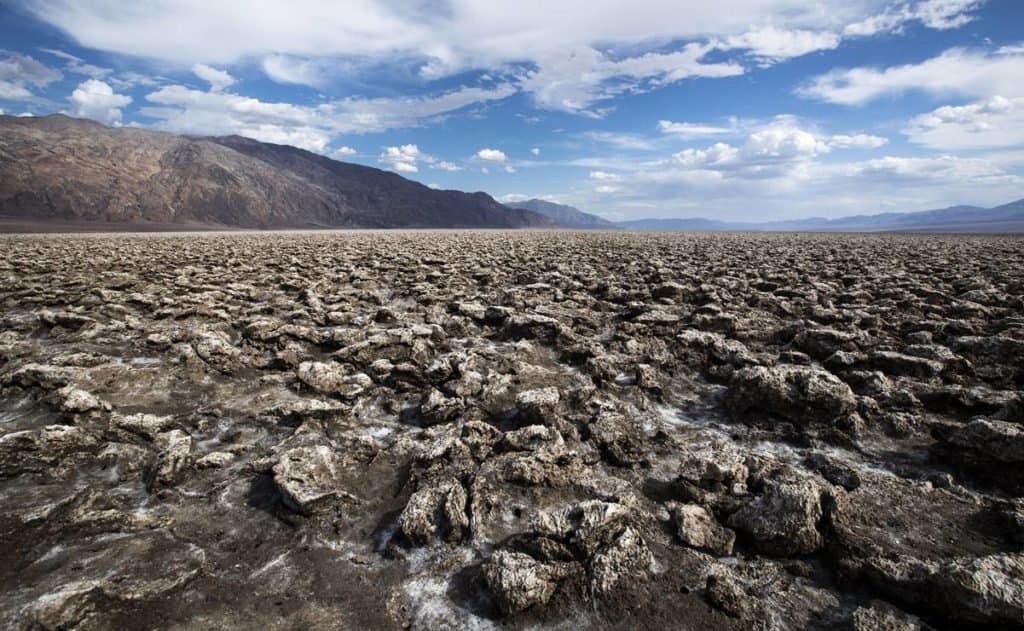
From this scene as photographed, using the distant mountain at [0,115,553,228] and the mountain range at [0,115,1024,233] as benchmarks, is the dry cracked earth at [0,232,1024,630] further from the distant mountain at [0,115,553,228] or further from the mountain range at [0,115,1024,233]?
the distant mountain at [0,115,553,228]

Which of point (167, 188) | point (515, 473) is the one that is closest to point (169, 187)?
point (167, 188)

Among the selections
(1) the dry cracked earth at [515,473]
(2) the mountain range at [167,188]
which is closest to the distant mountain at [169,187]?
(2) the mountain range at [167,188]

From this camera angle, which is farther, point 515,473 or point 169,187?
point 169,187

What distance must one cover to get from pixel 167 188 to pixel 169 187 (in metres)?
0.79

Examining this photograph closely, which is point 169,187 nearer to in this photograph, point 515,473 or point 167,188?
point 167,188

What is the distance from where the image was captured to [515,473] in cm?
289

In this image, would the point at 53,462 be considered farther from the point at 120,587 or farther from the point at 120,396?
the point at 120,587

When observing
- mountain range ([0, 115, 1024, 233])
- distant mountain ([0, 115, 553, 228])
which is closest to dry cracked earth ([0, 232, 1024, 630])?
mountain range ([0, 115, 1024, 233])

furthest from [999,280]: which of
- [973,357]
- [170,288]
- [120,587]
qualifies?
[170,288]

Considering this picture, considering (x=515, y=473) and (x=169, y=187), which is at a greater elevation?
(x=169, y=187)

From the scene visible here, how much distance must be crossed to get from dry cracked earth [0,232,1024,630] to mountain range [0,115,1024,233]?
213 ft

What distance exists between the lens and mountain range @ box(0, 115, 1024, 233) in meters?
87.8

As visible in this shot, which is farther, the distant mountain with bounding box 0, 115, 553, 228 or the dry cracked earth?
the distant mountain with bounding box 0, 115, 553, 228

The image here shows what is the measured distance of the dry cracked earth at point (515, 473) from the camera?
205cm
